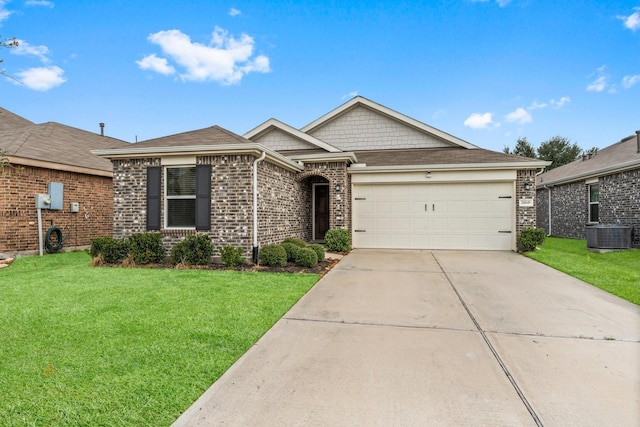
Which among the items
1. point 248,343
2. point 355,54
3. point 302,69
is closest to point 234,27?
point 302,69

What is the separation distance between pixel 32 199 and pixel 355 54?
12673mm

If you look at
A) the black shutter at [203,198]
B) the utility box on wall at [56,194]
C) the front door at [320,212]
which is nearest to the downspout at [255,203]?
the black shutter at [203,198]

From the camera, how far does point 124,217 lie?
8523 mm

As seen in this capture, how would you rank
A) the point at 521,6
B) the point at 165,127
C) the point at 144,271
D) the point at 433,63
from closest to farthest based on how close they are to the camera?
the point at 144,271, the point at 521,6, the point at 433,63, the point at 165,127

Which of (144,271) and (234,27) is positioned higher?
(234,27)

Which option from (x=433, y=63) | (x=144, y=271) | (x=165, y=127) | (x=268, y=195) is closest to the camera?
(x=144, y=271)

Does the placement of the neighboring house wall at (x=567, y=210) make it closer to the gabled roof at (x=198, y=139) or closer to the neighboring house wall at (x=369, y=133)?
the neighboring house wall at (x=369, y=133)

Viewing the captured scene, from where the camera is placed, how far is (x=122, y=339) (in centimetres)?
340

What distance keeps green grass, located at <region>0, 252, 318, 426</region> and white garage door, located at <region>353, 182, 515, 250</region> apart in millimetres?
5394

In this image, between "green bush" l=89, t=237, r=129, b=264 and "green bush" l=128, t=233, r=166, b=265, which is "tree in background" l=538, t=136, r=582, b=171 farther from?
"green bush" l=89, t=237, r=129, b=264

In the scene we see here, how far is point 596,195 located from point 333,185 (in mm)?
10613

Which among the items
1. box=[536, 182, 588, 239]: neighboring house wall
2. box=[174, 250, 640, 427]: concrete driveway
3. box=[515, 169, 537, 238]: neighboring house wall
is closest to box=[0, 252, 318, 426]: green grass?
box=[174, 250, 640, 427]: concrete driveway

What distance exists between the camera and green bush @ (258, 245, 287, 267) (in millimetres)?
7520

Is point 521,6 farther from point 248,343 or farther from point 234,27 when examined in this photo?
point 248,343
